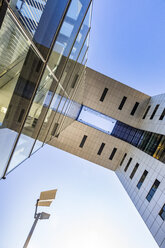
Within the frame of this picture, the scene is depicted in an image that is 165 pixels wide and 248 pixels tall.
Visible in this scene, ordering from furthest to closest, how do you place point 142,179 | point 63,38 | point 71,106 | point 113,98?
point 113,98, point 142,179, point 71,106, point 63,38

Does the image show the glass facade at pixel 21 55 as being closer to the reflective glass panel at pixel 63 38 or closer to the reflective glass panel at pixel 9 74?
the reflective glass panel at pixel 9 74

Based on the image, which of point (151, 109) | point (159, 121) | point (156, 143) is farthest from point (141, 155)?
point (151, 109)

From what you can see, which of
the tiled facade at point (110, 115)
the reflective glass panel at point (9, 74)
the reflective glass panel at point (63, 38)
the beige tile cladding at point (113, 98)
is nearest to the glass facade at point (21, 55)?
the reflective glass panel at point (9, 74)

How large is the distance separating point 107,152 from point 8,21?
20168 millimetres

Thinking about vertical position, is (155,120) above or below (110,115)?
above

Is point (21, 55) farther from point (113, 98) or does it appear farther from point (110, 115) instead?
point (110, 115)

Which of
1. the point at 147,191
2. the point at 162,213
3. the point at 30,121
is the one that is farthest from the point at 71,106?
the point at 162,213

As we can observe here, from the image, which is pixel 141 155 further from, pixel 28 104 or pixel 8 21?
pixel 8 21

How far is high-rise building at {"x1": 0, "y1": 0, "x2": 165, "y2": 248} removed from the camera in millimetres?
2408

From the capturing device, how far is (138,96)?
2055 centimetres

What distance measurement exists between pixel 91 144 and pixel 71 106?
10.2 meters

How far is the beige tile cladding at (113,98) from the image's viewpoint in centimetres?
2005

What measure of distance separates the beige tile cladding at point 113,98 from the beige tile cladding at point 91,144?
9.05ft

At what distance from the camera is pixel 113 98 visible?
20438mm
